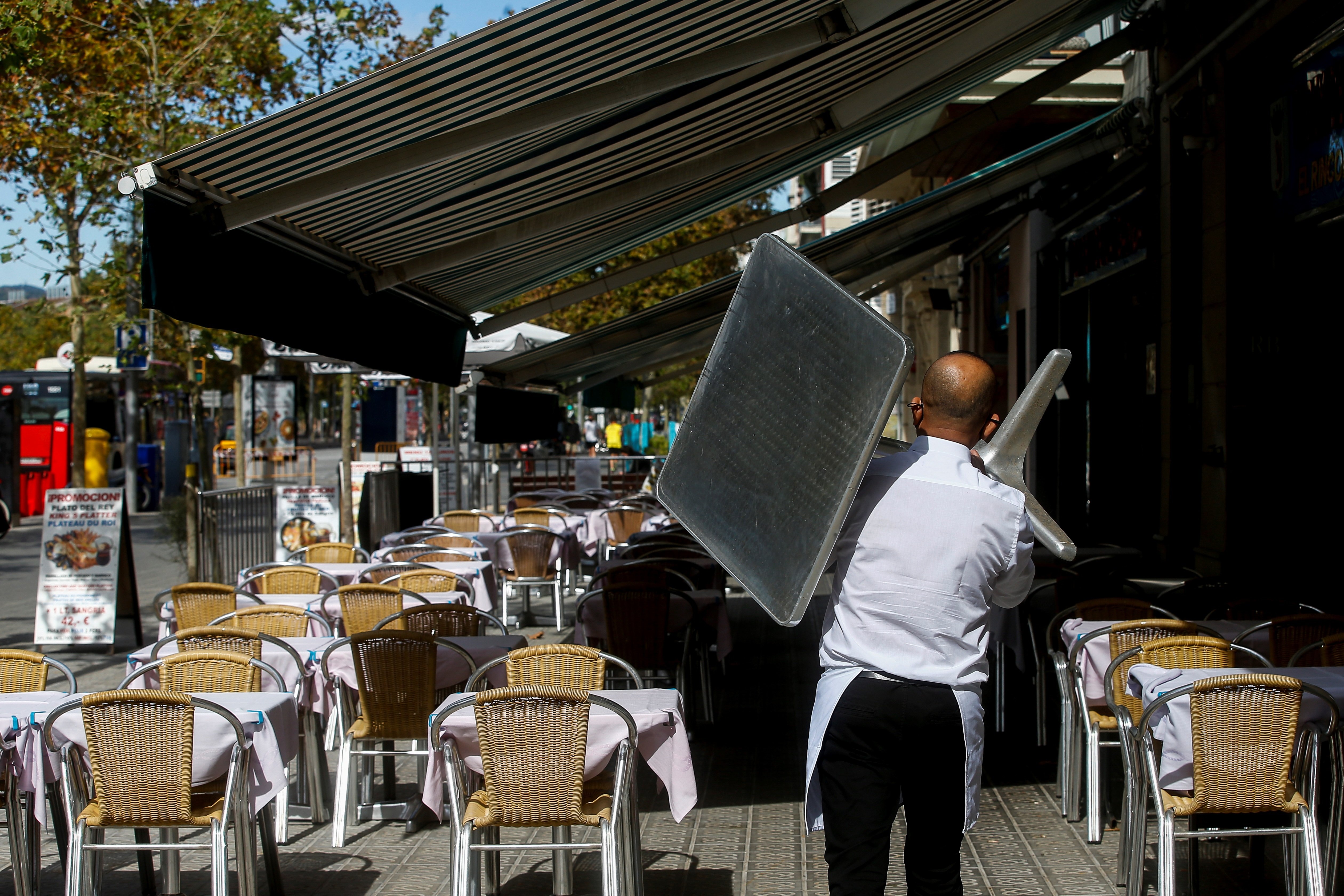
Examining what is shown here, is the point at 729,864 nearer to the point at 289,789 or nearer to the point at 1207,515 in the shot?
the point at 289,789

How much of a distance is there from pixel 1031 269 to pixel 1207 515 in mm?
5819

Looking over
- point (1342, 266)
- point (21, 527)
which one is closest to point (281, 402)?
point (21, 527)

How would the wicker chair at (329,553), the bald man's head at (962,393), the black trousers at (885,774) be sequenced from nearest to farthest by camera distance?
the black trousers at (885,774) → the bald man's head at (962,393) → the wicker chair at (329,553)

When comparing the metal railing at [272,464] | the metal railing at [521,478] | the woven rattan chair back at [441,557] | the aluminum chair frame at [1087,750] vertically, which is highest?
the metal railing at [272,464]

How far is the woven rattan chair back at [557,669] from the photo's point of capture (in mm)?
5168

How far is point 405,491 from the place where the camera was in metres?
16.4

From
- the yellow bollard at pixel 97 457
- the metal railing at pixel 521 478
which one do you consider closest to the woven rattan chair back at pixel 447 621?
the metal railing at pixel 521 478

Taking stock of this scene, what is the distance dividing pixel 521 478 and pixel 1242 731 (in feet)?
54.2

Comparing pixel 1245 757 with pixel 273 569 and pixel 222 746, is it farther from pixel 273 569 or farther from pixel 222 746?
pixel 273 569

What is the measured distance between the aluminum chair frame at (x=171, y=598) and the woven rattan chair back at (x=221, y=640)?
1387mm

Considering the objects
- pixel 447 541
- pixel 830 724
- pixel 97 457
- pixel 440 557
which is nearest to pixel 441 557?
pixel 440 557

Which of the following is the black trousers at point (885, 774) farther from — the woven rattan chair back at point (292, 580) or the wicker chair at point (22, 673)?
the woven rattan chair back at point (292, 580)

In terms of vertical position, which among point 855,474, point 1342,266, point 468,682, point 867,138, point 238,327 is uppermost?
point 867,138

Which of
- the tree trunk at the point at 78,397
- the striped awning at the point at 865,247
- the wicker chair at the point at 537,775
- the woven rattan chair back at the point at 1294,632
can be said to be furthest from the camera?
the tree trunk at the point at 78,397
